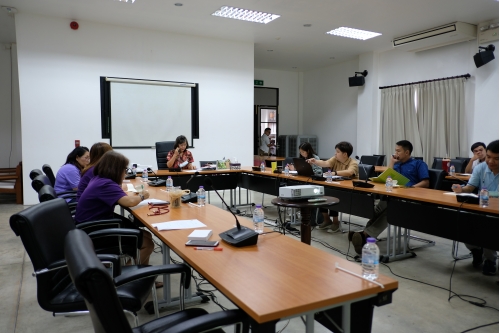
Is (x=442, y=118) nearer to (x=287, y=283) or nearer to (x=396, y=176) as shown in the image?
(x=396, y=176)

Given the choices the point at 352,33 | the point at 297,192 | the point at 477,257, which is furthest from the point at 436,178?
the point at 352,33

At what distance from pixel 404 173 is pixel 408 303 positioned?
185cm

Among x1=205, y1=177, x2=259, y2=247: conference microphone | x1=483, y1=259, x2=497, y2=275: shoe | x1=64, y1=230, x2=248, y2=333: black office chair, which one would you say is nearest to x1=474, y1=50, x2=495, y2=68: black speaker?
x1=483, y1=259, x2=497, y2=275: shoe

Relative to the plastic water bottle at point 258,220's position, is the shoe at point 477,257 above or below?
below

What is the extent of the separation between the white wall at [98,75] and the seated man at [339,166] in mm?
3366

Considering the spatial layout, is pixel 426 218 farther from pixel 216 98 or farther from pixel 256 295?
pixel 216 98

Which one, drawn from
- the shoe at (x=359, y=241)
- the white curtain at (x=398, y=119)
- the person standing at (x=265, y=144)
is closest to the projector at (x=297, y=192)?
the shoe at (x=359, y=241)

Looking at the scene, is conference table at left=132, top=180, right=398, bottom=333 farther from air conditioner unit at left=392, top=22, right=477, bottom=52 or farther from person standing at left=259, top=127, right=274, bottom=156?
person standing at left=259, top=127, right=274, bottom=156

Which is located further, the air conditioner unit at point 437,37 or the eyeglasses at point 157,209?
the air conditioner unit at point 437,37

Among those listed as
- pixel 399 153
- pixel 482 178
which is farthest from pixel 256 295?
pixel 399 153

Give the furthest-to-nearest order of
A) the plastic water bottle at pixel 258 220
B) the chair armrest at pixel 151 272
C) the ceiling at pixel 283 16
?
the ceiling at pixel 283 16 < the plastic water bottle at pixel 258 220 < the chair armrest at pixel 151 272

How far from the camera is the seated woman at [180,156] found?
18.5ft

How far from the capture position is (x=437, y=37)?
6.75m

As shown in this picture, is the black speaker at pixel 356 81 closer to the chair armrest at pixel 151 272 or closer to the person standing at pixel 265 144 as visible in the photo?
the person standing at pixel 265 144
